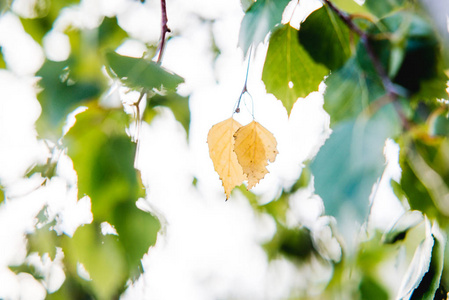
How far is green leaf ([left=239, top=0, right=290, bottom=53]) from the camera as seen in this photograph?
0.31m

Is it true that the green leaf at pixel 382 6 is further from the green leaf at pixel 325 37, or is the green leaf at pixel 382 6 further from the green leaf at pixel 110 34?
the green leaf at pixel 110 34

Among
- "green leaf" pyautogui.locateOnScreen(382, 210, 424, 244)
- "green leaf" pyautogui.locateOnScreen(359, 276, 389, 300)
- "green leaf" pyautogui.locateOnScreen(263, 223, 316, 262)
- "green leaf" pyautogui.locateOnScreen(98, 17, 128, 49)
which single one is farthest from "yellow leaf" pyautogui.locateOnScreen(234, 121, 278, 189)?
"green leaf" pyautogui.locateOnScreen(263, 223, 316, 262)

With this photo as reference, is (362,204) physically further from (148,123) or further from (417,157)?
(148,123)

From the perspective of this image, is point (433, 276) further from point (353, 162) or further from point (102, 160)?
point (102, 160)

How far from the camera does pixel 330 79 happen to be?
33 cm

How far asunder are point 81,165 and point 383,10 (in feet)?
1.13

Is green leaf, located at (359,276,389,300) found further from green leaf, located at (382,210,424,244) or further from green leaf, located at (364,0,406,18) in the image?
green leaf, located at (364,0,406,18)

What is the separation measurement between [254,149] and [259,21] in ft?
0.32

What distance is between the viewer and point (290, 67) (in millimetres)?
350

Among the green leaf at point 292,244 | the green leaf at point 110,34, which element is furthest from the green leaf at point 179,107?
the green leaf at point 292,244

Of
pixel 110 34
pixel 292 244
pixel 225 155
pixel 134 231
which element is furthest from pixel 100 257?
pixel 292 244

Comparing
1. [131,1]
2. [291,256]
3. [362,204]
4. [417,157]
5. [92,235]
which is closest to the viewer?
[362,204]

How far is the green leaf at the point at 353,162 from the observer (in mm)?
233

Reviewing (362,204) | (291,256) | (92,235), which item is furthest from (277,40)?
(291,256)
